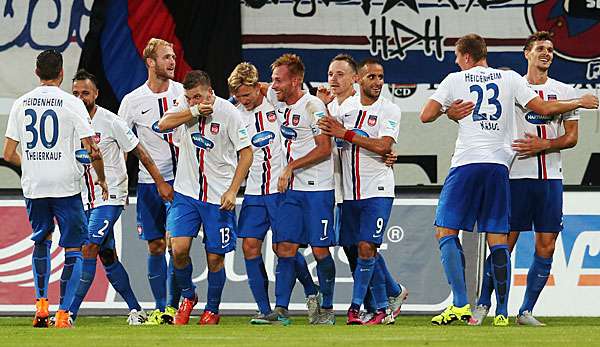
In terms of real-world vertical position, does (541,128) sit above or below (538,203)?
above

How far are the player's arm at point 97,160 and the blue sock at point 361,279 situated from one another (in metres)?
Result: 2.01

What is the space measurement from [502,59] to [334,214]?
4419mm

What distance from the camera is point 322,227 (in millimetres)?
12219

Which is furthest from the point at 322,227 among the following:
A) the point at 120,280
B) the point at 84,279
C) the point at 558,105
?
the point at 558,105

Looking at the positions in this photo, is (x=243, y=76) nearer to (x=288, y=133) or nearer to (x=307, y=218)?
(x=288, y=133)

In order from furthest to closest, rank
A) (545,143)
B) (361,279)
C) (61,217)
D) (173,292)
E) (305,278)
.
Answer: (305,278) → (173,292) → (361,279) → (545,143) → (61,217)

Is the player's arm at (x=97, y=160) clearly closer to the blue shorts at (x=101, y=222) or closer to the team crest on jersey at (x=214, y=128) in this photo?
the blue shorts at (x=101, y=222)

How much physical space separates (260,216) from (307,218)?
371 millimetres

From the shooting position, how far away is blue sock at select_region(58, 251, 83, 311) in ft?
37.3

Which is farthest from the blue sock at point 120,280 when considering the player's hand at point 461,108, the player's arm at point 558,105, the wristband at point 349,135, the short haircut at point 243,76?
the player's arm at point 558,105

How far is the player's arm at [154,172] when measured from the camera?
12148 millimetres

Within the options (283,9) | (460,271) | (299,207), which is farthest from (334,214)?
(283,9)

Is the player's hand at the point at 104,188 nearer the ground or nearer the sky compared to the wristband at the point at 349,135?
nearer the ground

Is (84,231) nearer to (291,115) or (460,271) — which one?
(291,115)
